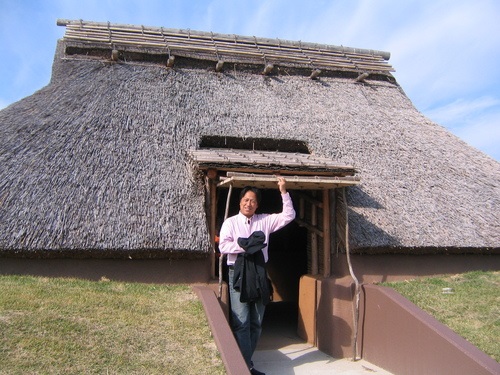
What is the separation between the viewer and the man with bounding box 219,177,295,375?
17.4ft

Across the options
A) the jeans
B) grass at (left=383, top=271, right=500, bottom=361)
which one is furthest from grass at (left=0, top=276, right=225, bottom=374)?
grass at (left=383, top=271, right=500, bottom=361)

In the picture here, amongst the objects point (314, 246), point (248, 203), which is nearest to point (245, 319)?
point (248, 203)

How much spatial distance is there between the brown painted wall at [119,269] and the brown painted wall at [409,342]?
219 cm

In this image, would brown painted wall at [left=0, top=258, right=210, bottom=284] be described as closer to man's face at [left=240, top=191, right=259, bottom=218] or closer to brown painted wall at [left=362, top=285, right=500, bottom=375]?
man's face at [left=240, top=191, right=259, bottom=218]

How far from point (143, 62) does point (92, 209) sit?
429 centimetres

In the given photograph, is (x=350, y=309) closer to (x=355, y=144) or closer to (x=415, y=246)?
(x=415, y=246)

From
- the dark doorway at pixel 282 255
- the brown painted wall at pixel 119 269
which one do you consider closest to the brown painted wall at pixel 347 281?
the brown painted wall at pixel 119 269

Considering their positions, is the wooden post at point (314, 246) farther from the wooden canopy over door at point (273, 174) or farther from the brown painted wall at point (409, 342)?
the brown painted wall at point (409, 342)

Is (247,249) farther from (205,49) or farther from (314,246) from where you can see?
(205,49)

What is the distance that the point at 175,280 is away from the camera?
6.29 meters

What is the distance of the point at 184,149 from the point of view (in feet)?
24.5

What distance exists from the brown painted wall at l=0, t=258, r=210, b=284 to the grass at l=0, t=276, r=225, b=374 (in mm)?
129

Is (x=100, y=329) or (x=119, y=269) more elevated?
(x=119, y=269)

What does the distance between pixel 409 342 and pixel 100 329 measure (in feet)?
11.1
